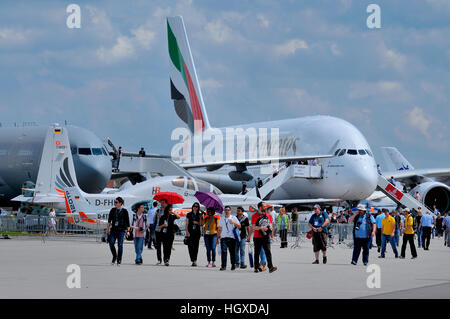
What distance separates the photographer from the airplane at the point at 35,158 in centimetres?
3716

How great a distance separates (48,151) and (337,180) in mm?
15071

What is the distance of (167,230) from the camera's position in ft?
60.3

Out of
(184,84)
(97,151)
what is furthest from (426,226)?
(184,84)

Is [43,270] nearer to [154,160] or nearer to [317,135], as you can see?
[154,160]

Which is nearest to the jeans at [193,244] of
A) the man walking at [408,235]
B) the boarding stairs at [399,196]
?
the man walking at [408,235]

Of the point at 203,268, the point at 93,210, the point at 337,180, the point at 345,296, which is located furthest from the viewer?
the point at 337,180

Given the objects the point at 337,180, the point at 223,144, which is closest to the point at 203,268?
the point at 337,180

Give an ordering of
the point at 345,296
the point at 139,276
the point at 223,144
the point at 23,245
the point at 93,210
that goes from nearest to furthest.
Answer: the point at 345,296
the point at 139,276
the point at 23,245
the point at 93,210
the point at 223,144

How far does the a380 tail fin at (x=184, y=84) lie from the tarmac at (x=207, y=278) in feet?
107

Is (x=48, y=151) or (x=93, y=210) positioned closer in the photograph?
(x=93, y=210)

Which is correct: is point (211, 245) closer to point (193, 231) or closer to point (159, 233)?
point (193, 231)

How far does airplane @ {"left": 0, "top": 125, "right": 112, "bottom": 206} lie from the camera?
3716 centimetres

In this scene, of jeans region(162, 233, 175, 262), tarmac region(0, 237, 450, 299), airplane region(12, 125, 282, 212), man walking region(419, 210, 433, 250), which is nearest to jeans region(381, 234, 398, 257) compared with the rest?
tarmac region(0, 237, 450, 299)

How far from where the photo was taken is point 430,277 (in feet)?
51.8
